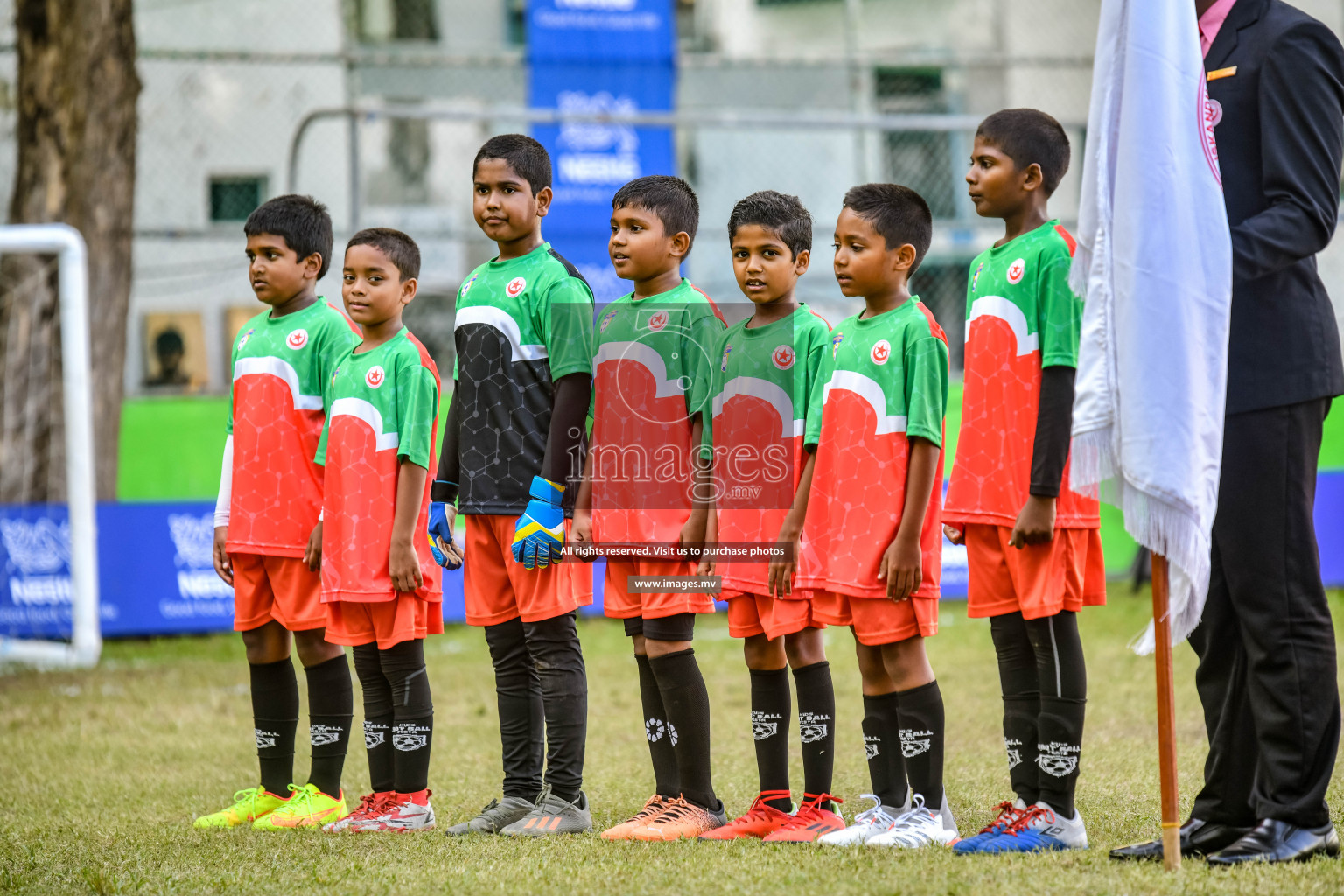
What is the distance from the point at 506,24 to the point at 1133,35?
12.9m

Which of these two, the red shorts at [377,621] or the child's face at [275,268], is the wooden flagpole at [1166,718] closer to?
the red shorts at [377,621]

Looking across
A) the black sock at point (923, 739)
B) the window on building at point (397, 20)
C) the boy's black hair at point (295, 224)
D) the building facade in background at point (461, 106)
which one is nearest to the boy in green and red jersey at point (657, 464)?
the black sock at point (923, 739)

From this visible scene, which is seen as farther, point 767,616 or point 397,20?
point 397,20

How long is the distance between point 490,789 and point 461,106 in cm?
1070

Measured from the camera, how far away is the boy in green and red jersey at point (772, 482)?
3.59 metres

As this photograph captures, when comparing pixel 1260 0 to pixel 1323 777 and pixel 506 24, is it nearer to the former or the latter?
pixel 1323 777

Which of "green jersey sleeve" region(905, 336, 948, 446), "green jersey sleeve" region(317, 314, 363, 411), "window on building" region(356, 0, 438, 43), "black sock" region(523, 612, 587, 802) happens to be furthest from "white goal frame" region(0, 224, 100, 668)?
"window on building" region(356, 0, 438, 43)

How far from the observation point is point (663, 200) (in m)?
3.76

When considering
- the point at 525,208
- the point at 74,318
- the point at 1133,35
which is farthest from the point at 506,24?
the point at 1133,35

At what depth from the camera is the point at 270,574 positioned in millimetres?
4137

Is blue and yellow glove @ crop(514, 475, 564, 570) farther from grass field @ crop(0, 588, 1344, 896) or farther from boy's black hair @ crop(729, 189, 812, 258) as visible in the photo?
boy's black hair @ crop(729, 189, 812, 258)

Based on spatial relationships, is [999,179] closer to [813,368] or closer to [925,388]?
[925,388]

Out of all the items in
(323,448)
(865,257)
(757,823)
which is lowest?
(757,823)

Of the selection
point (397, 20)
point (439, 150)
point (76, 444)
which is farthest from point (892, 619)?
point (397, 20)
